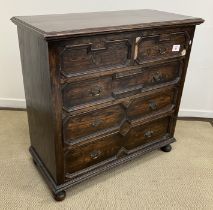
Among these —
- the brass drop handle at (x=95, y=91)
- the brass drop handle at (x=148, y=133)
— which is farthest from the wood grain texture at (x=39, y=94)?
the brass drop handle at (x=148, y=133)

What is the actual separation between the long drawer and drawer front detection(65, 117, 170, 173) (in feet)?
0.19

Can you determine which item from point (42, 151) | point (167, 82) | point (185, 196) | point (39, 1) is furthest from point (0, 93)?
point (185, 196)

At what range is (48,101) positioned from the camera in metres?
1.29

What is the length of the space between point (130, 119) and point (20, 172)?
2.64 feet

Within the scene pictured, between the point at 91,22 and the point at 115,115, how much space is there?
53 centimetres

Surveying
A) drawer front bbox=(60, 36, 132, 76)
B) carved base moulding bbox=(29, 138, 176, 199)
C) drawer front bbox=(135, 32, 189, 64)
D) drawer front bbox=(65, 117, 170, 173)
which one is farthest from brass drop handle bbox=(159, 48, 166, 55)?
carved base moulding bbox=(29, 138, 176, 199)

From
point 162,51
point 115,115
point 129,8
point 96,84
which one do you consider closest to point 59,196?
point 115,115

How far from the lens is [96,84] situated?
1.36 m

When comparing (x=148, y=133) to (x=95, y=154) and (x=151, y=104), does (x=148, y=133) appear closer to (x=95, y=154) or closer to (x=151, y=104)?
(x=151, y=104)

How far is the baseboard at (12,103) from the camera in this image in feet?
8.07

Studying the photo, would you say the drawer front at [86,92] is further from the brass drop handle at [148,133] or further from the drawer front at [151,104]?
the brass drop handle at [148,133]

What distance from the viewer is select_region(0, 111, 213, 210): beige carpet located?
5.03ft

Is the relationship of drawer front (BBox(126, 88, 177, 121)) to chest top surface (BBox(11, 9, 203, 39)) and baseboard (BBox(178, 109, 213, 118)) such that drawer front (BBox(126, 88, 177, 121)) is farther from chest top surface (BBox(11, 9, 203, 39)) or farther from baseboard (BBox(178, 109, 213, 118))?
baseboard (BBox(178, 109, 213, 118))

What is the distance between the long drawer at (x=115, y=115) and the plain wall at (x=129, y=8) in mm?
638
